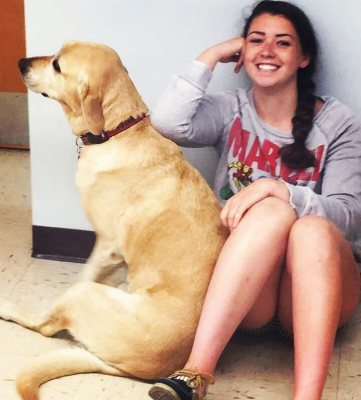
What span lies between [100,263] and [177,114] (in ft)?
1.49

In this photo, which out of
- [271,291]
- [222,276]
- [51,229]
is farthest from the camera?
[51,229]

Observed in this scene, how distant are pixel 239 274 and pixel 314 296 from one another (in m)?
0.17

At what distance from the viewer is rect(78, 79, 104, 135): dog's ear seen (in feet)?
5.78

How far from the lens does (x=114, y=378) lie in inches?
69.2

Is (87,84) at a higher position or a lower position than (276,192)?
higher

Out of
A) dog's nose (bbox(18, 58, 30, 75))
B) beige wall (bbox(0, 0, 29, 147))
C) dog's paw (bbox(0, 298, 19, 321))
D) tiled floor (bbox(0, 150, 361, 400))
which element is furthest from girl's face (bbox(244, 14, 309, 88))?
beige wall (bbox(0, 0, 29, 147))

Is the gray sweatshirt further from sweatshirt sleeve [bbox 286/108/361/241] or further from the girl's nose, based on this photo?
the girl's nose

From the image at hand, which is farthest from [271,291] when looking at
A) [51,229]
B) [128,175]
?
[51,229]

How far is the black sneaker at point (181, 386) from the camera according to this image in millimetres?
1540

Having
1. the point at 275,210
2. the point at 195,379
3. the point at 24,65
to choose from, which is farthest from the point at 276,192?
the point at 24,65

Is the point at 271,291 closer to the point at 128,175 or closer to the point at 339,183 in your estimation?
the point at 339,183

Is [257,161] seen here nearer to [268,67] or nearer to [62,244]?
[268,67]

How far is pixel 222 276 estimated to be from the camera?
64.1 inches

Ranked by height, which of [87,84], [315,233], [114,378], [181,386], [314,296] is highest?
[87,84]
